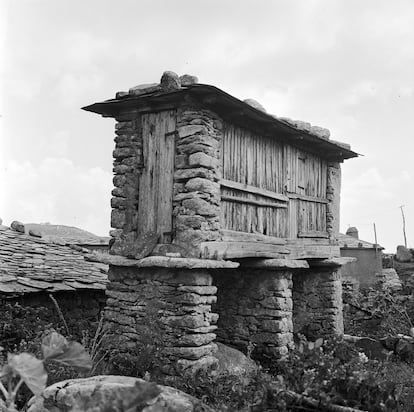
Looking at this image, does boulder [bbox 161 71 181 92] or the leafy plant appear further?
boulder [bbox 161 71 181 92]

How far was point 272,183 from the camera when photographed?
29.4ft

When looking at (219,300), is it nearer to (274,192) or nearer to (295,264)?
(295,264)

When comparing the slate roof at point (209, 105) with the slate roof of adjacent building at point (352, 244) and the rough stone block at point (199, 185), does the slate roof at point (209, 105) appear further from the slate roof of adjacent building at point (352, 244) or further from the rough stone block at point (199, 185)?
the slate roof of adjacent building at point (352, 244)

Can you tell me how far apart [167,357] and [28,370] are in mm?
5412

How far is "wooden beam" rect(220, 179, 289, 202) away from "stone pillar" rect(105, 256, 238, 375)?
1.18 meters

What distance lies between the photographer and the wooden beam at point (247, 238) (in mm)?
7678

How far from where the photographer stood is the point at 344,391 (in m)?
4.20

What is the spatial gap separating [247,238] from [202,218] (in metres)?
1.25

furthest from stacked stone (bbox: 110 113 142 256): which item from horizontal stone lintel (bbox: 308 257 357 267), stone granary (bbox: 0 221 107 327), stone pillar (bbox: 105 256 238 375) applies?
horizontal stone lintel (bbox: 308 257 357 267)

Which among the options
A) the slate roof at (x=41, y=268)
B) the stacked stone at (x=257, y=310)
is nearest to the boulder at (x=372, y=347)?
the stacked stone at (x=257, y=310)

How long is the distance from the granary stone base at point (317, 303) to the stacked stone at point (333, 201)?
76 cm

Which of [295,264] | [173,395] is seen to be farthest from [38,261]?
[173,395]

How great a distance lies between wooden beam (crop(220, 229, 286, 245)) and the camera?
7678mm

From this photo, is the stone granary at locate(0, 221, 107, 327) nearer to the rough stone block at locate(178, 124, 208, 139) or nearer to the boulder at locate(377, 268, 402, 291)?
the rough stone block at locate(178, 124, 208, 139)
